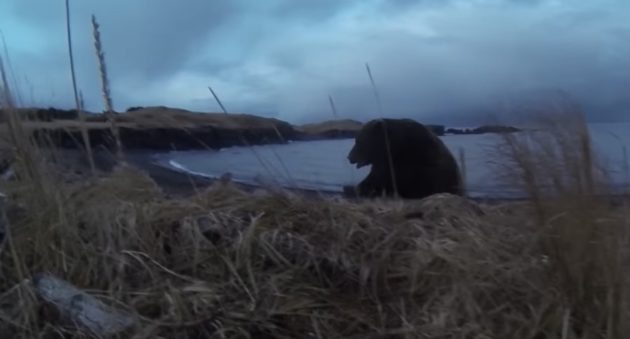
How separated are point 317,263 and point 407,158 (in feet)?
14.9

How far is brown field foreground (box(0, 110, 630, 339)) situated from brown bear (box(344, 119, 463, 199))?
3040 millimetres

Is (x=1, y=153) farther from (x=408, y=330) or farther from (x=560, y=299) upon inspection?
(x=560, y=299)

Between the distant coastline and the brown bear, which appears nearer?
the distant coastline

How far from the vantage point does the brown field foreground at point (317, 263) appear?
263 cm

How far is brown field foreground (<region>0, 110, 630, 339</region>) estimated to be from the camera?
263 centimetres

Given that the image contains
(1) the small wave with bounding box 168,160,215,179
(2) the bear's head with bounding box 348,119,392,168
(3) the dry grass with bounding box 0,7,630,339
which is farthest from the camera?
(2) the bear's head with bounding box 348,119,392,168

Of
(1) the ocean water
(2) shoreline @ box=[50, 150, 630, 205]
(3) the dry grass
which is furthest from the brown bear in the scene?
(3) the dry grass

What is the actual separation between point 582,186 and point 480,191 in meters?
1.06

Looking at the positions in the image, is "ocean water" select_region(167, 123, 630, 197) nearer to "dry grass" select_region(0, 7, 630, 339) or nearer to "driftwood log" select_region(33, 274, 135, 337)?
"dry grass" select_region(0, 7, 630, 339)

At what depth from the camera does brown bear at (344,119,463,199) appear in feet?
22.7

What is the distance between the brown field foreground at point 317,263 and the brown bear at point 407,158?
9.98 feet

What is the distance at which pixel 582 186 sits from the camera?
2.63m

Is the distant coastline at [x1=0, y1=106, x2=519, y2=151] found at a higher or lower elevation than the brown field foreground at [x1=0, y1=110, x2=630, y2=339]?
higher

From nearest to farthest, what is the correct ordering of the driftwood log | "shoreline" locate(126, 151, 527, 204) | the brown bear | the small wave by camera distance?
the driftwood log < "shoreline" locate(126, 151, 527, 204) < the small wave < the brown bear
